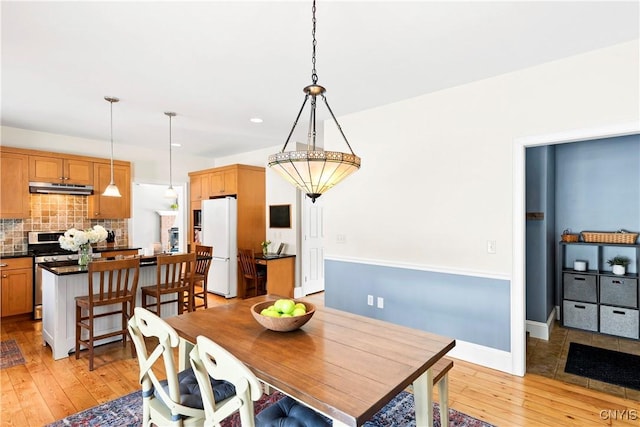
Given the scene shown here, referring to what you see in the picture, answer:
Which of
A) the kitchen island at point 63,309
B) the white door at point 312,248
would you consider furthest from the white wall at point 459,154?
the kitchen island at point 63,309

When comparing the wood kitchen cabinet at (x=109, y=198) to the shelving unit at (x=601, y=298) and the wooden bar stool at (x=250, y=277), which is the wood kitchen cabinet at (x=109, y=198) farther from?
the shelving unit at (x=601, y=298)

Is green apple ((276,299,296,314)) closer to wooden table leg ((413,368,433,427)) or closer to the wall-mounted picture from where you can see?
wooden table leg ((413,368,433,427))

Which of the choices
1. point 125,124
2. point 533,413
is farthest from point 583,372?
point 125,124

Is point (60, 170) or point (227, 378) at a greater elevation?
point (60, 170)

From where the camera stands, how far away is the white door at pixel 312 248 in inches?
227

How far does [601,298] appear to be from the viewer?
374 cm

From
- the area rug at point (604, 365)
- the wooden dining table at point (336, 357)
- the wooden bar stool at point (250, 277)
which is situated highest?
the wooden dining table at point (336, 357)

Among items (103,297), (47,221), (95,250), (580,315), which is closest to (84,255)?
(103,297)

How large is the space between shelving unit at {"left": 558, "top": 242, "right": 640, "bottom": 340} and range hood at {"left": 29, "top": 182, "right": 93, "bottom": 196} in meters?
6.50

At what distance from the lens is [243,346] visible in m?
1.64

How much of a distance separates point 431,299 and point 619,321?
217cm

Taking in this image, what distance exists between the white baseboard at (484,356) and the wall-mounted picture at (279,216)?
3.27 meters

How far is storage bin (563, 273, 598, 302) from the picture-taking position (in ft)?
12.4

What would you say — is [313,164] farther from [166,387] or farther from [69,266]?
[69,266]
